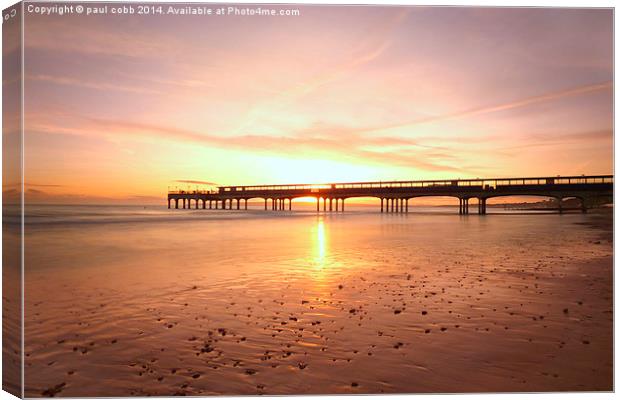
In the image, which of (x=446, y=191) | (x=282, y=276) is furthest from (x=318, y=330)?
(x=446, y=191)

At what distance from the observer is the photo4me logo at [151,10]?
19.7ft

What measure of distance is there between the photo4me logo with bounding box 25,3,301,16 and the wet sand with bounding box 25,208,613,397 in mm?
4031

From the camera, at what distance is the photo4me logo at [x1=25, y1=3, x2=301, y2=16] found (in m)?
6.00

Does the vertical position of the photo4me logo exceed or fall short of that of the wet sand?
it exceeds it

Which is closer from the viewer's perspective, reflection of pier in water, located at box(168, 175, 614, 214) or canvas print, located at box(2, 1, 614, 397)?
canvas print, located at box(2, 1, 614, 397)

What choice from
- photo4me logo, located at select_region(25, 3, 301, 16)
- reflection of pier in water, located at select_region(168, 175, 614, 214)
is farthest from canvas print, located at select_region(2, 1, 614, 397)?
reflection of pier in water, located at select_region(168, 175, 614, 214)

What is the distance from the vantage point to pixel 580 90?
7.21 meters

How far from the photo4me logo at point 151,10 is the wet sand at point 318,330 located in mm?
4031

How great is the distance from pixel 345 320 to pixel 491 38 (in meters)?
4.40

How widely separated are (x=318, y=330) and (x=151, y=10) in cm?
469

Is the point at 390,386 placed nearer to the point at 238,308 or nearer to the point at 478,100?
the point at 238,308

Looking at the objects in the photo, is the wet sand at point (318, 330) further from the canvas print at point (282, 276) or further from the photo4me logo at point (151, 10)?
the photo4me logo at point (151, 10)

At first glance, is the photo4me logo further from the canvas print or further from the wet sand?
the wet sand

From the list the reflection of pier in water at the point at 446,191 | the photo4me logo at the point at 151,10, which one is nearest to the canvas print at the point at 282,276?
the photo4me logo at the point at 151,10
